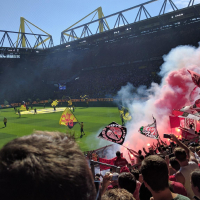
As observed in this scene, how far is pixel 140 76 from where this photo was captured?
Answer: 154ft

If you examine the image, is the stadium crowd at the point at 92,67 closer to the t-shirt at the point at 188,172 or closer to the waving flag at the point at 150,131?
the waving flag at the point at 150,131

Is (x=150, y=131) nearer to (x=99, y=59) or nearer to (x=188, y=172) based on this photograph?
(x=188, y=172)

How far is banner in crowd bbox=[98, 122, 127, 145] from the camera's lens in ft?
22.8

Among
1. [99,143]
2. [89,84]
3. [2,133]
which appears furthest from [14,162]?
[89,84]

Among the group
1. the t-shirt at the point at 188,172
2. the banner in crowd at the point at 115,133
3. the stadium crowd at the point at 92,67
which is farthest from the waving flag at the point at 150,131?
the stadium crowd at the point at 92,67

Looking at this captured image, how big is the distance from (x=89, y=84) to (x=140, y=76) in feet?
50.2

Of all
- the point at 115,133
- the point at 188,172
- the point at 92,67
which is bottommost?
the point at 188,172

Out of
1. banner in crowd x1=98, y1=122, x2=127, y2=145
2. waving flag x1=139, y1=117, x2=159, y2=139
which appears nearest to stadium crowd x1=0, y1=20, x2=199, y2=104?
waving flag x1=139, y1=117, x2=159, y2=139

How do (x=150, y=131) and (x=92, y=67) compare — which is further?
(x=92, y=67)

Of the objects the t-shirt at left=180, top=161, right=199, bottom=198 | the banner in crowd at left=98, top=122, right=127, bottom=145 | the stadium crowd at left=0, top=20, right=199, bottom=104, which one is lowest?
the t-shirt at left=180, top=161, right=199, bottom=198

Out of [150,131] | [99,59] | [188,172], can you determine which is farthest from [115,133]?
[99,59]

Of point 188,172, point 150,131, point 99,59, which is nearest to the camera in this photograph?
point 188,172

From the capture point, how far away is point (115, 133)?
7109 mm

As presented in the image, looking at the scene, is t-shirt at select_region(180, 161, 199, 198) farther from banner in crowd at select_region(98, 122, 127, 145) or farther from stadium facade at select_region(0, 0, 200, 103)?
stadium facade at select_region(0, 0, 200, 103)
